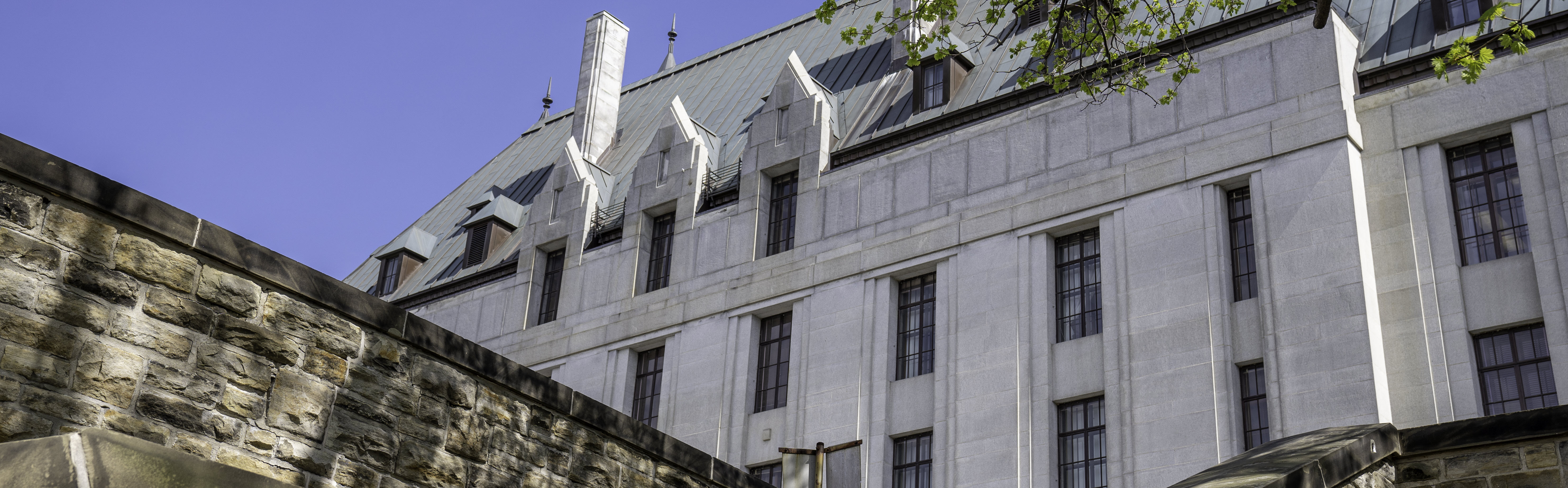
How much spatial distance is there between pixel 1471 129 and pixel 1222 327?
4.87 meters

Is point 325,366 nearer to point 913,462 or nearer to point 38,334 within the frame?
point 38,334

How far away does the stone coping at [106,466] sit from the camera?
423cm

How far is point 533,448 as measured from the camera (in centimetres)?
980

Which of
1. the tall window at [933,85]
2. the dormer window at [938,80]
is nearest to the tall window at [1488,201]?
the dormer window at [938,80]

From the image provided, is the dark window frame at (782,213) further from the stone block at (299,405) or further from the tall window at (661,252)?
the stone block at (299,405)

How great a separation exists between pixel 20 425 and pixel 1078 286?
1900 cm

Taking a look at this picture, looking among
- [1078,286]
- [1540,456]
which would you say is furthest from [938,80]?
[1540,456]

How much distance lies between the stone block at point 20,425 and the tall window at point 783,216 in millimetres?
21646

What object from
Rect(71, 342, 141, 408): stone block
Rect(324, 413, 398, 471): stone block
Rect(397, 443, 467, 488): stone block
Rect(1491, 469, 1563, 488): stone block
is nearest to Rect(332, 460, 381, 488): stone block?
Rect(324, 413, 398, 471): stone block

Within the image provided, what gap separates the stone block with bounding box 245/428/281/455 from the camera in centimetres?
801

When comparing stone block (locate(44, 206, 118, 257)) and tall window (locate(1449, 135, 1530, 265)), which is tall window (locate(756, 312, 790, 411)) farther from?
Result: stone block (locate(44, 206, 118, 257))

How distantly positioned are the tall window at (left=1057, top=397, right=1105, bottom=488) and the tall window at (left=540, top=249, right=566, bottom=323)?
14.2 m

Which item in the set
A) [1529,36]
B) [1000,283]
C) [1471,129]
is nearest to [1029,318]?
[1000,283]

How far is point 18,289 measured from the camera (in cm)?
707
